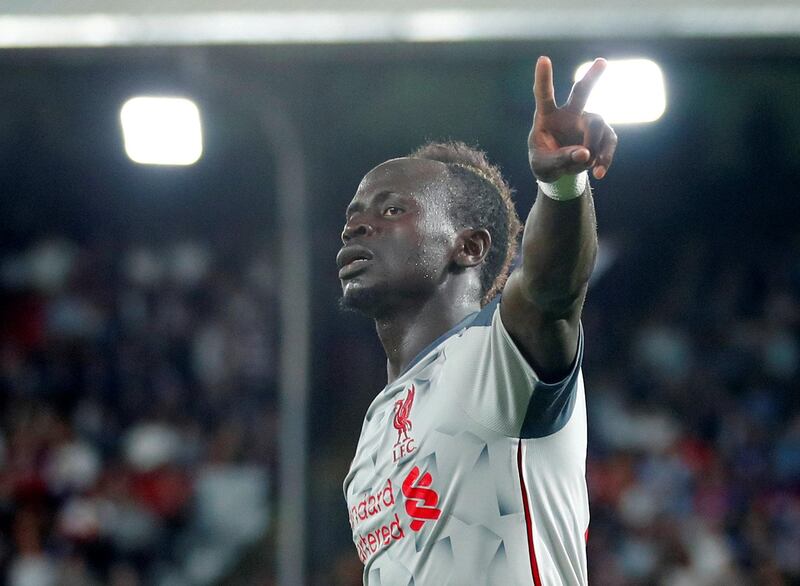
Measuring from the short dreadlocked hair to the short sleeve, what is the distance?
24.7 inches

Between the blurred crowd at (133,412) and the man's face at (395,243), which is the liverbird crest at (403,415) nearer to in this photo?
the man's face at (395,243)

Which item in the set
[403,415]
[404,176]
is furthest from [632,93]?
[403,415]

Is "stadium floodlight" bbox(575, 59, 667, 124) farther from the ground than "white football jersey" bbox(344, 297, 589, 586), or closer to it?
farther from the ground

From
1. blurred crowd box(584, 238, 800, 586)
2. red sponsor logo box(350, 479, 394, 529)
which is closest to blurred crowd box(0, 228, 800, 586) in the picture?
blurred crowd box(584, 238, 800, 586)

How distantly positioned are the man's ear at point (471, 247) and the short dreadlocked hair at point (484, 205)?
31 millimetres

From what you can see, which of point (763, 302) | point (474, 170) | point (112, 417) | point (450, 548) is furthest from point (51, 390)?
point (450, 548)

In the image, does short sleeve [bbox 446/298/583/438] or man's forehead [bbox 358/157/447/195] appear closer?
short sleeve [bbox 446/298/583/438]

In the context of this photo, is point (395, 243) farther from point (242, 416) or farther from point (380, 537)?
point (242, 416)

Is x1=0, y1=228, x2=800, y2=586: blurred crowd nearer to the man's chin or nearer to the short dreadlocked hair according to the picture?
the short dreadlocked hair

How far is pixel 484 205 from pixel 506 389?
3.09 feet

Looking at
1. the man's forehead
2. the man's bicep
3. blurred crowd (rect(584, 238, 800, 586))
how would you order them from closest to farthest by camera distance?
the man's bicep < the man's forehead < blurred crowd (rect(584, 238, 800, 586))

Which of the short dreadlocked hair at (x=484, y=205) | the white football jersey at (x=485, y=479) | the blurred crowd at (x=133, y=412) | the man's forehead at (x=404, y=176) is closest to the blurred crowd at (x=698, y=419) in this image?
the blurred crowd at (x=133, y=412)

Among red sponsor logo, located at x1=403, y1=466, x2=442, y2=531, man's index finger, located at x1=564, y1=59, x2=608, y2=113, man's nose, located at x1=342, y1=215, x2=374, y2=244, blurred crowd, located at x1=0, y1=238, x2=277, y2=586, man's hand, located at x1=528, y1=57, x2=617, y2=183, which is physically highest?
man's index finger, located at x1=564, y1=59, x2=608, y2=113

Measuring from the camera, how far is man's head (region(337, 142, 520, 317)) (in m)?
3.24
